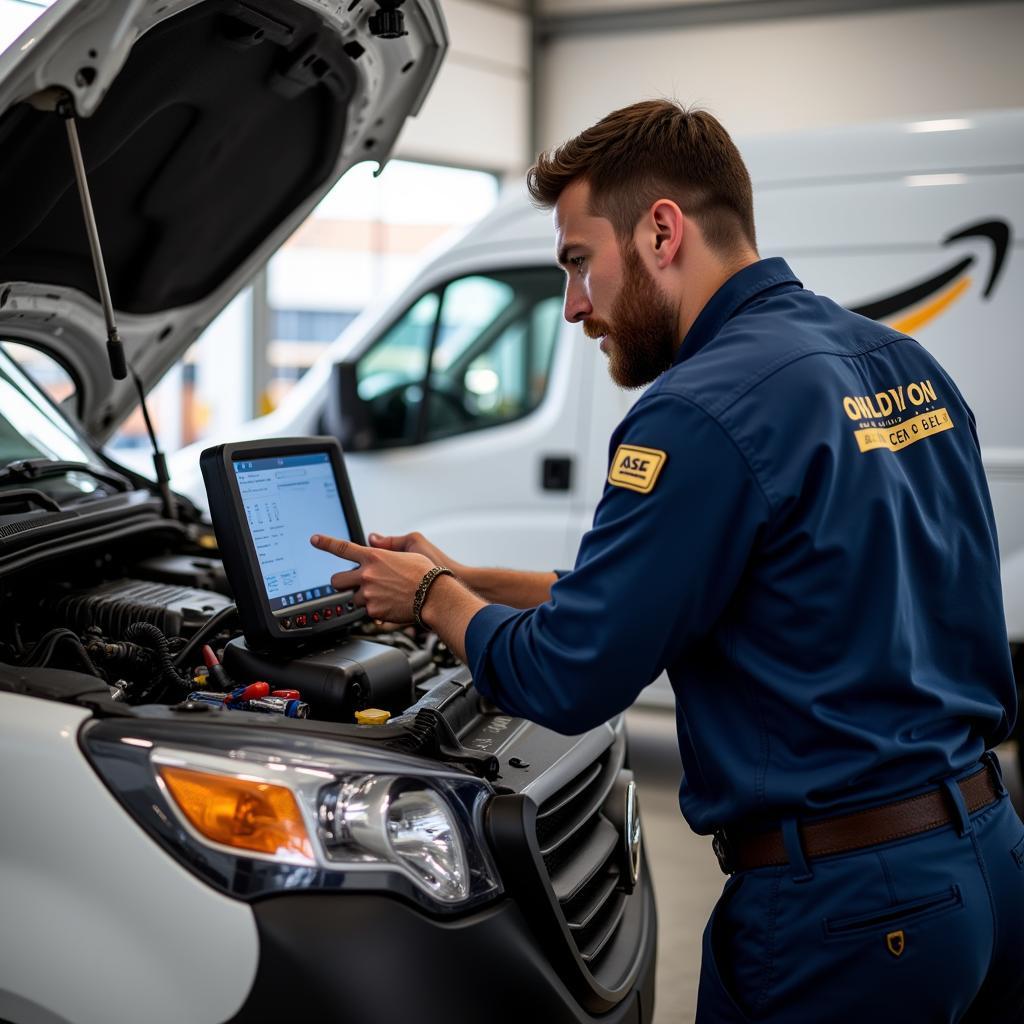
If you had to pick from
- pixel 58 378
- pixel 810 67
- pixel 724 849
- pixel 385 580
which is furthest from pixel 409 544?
pixel 810 67

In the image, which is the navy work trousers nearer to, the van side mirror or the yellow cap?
the yellow cap

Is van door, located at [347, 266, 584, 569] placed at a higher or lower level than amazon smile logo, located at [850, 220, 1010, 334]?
lower

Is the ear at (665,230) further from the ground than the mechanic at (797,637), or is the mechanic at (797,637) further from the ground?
the ear at (665,230)

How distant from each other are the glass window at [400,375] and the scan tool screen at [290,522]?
242 cm

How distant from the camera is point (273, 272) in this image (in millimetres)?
9000

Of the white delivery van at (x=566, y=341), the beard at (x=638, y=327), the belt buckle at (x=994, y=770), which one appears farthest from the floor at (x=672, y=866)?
the beard at (x=638, y=327)

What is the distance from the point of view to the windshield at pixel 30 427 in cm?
254

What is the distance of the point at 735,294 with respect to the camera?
1.66m

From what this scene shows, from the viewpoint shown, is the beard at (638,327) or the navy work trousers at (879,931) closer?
the navy work trousers at (879,931)

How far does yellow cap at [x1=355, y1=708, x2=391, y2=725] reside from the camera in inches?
71.6

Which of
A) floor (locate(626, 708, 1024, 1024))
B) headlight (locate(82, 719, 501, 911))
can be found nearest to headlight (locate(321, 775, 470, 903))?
headlight (locate(82, 719, 501, 911))

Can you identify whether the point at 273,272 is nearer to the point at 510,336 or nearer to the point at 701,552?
the point at 510,336

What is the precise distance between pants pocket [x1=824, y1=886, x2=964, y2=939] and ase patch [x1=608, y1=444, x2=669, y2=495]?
23.1 inches

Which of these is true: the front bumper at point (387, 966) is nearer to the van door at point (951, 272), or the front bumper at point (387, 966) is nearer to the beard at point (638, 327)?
the beard at point (638, 327)
